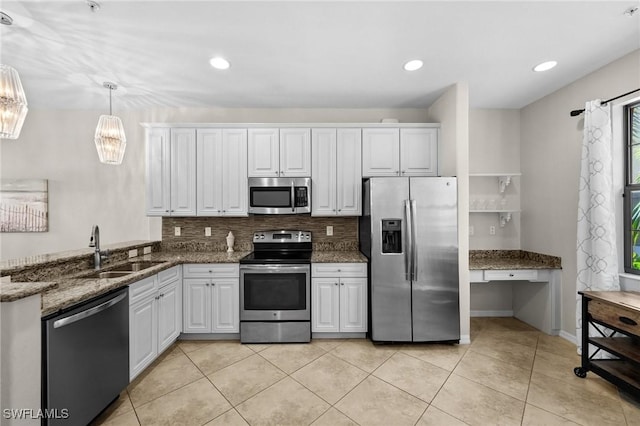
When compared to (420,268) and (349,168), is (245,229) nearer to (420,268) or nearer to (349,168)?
(349,168)

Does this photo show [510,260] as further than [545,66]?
Yes

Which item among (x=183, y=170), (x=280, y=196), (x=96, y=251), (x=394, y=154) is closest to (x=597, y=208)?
(x=394, y=154)

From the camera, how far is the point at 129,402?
2.09 metres

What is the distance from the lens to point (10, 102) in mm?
1718

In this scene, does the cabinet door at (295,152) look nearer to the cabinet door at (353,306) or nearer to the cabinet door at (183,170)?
the cabinet door at (183,170)

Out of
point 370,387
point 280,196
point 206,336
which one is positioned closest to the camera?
point 370,387

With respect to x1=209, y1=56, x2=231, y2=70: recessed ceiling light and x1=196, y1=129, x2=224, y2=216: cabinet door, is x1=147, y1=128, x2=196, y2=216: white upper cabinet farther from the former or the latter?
x1=209, y1=56, x2=231, y2=70: recessed ceiling light

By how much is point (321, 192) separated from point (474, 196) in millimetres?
2086

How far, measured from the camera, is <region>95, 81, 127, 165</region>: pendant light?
2.51 metres

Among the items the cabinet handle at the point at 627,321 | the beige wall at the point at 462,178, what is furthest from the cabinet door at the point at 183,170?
the cabinet handle at the point at 627,321

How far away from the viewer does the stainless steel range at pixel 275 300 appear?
3.02 meters

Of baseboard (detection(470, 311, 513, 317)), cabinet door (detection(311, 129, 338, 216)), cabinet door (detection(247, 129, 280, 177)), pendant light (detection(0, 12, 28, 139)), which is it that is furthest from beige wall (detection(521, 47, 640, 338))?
pendant light (detection(0, 12, 28, 139))

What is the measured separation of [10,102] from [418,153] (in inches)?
141

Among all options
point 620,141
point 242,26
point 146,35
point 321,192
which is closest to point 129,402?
point 321,192
